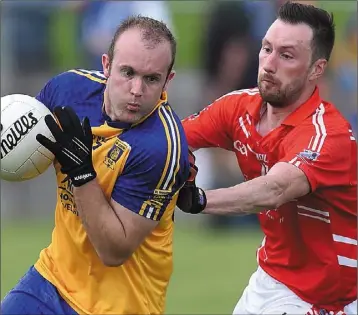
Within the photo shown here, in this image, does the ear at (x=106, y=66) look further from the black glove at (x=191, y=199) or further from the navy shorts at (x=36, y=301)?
the navy shorts at (x=36, y=301)

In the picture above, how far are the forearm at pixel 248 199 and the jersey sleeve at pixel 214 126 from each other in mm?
760

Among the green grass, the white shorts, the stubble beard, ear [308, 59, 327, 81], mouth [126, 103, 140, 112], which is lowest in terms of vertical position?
the green grass

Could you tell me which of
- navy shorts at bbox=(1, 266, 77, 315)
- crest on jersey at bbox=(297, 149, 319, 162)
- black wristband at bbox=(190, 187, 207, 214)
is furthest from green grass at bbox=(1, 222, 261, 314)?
navy shorts at bbox=(1, 266, 77, 315)

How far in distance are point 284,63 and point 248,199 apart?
876 millimetres

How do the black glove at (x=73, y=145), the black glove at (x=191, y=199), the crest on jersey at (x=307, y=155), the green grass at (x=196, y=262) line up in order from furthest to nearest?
the green grass at (x=196, y=262) < the crest on jersey at (x=307, y=155) < the black glove at (x=191, y=199) < the black glove at (x=73, y=145)

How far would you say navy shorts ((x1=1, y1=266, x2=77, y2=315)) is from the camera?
606 centimetres

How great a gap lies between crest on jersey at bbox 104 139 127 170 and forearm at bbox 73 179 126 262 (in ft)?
0.71

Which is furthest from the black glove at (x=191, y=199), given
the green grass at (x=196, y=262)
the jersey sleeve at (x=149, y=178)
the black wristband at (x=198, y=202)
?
the green grass at (x=196, y=262)

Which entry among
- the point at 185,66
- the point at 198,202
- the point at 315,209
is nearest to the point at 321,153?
the point at 315,209

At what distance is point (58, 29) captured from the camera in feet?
51.1

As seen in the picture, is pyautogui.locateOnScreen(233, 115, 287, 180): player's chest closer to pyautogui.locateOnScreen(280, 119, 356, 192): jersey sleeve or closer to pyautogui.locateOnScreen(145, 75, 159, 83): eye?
pyautogui.locateOnScreen(280, 119, 356, 192): jersey sleeve

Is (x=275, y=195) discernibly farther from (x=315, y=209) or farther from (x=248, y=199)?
(x=315, y=209)

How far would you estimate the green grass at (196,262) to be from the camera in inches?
406

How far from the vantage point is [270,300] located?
22.9 ft
